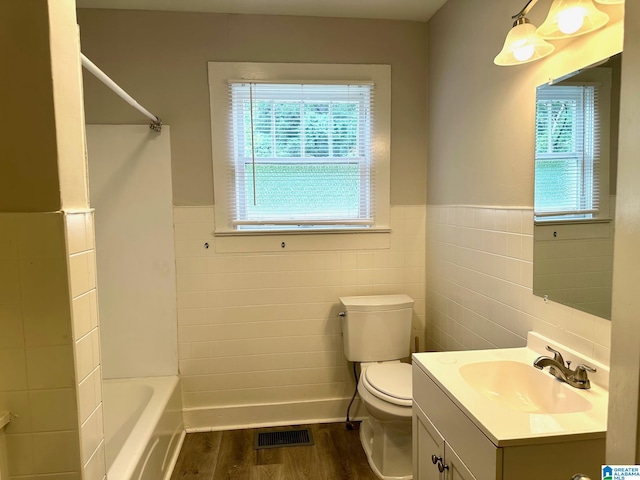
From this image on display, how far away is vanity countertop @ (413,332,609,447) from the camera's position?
102 centimetres

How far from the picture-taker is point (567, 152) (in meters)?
1.41

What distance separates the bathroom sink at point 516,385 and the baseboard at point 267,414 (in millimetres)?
1387

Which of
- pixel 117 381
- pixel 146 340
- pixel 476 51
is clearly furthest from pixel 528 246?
pixel 117 381

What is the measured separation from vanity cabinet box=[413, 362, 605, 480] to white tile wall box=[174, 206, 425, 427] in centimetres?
126

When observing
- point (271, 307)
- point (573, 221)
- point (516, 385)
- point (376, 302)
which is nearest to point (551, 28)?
point (573, 221)

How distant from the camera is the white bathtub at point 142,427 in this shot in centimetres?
170

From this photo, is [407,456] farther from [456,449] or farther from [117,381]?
[117,381]

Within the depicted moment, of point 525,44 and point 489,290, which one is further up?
point 525,44

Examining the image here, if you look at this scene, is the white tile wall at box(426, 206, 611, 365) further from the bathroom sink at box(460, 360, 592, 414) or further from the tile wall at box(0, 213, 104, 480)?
the tile wall at box(0, 213, 104, 480)

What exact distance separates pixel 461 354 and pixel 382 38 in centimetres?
199

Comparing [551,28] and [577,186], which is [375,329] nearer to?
[577,186]

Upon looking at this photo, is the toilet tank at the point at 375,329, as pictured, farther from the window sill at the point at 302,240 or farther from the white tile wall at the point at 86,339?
the white tile wall at the point at 86,339

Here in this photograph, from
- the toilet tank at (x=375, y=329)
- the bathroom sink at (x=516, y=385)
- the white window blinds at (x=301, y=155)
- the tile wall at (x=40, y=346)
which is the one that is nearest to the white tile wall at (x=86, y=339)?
the tile wall at (x=40, y=346)

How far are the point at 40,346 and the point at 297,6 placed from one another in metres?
2.17
